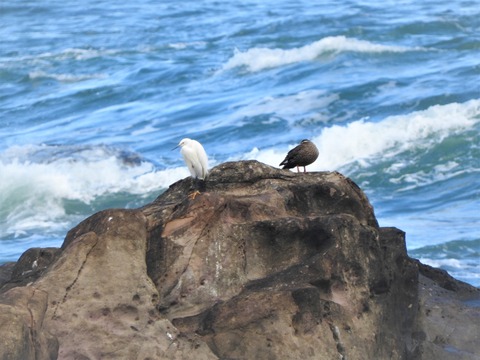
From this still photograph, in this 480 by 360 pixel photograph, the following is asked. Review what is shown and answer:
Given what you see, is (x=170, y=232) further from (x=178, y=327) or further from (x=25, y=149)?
(x=25, y=149)

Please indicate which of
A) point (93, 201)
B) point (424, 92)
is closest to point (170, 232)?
point (93, 201)

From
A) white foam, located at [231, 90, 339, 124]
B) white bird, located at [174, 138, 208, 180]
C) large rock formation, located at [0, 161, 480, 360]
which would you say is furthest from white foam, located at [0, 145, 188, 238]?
large rock formation, located at [0, 161, 480, 360]

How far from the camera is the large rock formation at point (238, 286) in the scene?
7.11 metres

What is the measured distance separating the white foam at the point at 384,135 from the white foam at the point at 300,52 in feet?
20.8

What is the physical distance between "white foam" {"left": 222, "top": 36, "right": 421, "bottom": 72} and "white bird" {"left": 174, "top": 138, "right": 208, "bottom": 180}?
1708 centimetres

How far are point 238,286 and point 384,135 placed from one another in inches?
488

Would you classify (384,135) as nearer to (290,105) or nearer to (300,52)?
(290,105)

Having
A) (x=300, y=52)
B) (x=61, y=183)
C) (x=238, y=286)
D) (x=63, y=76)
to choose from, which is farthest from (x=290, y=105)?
(x=238, y=286)

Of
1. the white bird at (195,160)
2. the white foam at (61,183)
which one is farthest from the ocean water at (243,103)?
the white bird at (195,160)

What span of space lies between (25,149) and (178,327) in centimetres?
1401

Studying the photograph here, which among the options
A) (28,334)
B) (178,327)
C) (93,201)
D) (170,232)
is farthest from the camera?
(93,201)

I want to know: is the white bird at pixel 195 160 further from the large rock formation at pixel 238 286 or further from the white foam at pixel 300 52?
the white foam at pixel 300 52

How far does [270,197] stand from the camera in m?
8.23

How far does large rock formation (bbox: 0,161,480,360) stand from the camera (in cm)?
711
